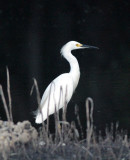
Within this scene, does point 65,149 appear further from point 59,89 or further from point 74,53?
point 74,53

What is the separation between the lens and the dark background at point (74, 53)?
8.53 metres

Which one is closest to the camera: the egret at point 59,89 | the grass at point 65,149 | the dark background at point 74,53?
the grass at point 65,149

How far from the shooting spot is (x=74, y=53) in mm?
15250

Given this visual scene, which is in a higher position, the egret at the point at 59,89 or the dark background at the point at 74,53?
the egret at the point at 59,89

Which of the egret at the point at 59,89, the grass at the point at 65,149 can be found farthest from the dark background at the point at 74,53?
the grass at the point at 65,149

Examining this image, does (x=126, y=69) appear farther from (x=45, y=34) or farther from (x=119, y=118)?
(x=45, y=34)

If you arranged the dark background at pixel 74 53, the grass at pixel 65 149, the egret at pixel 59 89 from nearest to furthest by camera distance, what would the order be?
1. the grass at pixel 65 149
2. the egret at pixel 59 89
3. the dark background at pixel 74 53

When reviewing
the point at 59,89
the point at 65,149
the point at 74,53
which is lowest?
the point at 74,53

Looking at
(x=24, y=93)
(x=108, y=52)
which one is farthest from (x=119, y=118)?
(x=108, y=52)

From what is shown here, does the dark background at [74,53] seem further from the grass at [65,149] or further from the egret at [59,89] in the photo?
the grass at [65,149]

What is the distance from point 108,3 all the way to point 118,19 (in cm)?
850

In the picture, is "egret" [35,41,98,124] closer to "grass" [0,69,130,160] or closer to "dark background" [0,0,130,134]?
"dark background" [0,0,130,134]

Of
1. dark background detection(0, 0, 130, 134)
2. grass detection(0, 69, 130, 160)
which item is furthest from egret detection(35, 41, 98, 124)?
grass detection(0, 69, 130, 160)

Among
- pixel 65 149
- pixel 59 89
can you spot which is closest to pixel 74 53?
pixel 59 89
